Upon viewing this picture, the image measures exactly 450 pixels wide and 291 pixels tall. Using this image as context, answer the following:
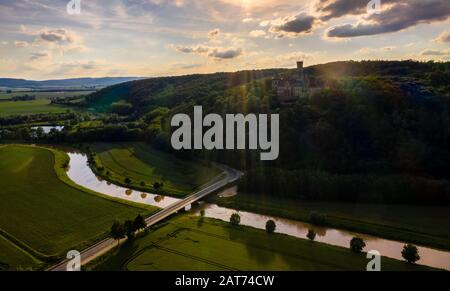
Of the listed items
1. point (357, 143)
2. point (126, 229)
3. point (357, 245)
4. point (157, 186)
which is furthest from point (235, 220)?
point (357, 143)

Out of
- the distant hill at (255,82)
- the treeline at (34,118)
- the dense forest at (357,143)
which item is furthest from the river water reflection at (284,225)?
the treeline at (34,118)

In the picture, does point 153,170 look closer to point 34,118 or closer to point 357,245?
point 357,245

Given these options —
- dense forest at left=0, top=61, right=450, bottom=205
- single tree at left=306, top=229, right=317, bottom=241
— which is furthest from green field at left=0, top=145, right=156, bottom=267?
dense forest at left=0, top=61, right=450, bottom=205

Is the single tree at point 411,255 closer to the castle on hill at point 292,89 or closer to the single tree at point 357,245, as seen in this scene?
the single tree at point 357,245

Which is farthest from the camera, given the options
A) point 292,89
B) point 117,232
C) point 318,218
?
point 292,89

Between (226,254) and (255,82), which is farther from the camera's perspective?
(255,82)

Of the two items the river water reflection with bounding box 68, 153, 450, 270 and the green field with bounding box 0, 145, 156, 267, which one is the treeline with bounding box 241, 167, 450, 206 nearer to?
the river water reflection with bounding box 68, 153, 450, 270

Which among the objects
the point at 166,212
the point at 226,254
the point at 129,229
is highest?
the point at 129,229

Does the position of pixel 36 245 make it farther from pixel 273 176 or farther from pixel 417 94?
pixel 417 94
